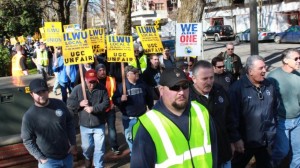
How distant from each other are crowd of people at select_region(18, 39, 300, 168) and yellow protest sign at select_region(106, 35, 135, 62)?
46.3 inches

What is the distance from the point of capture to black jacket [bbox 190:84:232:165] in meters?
4.29

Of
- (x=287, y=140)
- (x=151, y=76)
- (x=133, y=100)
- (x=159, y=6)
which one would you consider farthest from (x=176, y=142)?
(x=159, y=6)

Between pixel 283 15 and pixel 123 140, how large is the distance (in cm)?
3938

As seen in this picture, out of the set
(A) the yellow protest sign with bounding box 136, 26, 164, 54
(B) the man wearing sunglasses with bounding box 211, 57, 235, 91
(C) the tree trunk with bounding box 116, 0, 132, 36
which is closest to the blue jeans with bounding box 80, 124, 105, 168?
(B) the man wearing sunglasses with bounding box 211, 57, 235, 91

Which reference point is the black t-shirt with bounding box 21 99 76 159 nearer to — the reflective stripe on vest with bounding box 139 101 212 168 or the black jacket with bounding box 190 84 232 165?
the black jacket with bounding box 190 84 232 165

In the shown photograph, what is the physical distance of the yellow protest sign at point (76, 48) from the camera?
7081 millimetres

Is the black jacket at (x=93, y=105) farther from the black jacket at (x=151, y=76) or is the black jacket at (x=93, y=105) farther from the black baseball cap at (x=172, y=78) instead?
the black baseball cap at (x=172, y=78)

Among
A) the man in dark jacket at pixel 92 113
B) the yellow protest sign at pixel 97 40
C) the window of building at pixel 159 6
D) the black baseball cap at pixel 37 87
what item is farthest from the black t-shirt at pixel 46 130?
the window of building at pixel 159 6

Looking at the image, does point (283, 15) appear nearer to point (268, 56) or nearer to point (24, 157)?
point (268, 56)

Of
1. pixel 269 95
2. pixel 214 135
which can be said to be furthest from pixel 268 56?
pixel 214 135

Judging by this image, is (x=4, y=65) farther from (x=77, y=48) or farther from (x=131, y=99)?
(x=131, y=99)

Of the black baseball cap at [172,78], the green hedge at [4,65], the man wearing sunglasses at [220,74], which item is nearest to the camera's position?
the black baseball cap at [172,78]

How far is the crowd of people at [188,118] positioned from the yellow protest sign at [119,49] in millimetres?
1177

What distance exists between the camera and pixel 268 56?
23.3m
